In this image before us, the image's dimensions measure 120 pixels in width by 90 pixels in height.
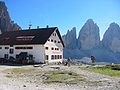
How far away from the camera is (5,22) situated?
123688 millimetres

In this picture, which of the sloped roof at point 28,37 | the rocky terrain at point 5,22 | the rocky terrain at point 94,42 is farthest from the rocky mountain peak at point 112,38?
the sloped roof at point 28,37

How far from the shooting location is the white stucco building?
194ft

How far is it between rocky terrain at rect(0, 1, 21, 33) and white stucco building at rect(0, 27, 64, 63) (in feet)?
172

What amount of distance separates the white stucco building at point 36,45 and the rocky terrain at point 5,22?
2066 inches

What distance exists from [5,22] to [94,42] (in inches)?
2959

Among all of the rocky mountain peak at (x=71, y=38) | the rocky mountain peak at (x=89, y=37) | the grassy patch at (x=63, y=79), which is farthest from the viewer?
the rocky mountain peak at (x=89, y=37)

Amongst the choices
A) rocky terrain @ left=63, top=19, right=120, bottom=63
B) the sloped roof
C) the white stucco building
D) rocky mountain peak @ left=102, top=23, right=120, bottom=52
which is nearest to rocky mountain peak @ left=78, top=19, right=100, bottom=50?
rocky terrain @ left=63, top=19, right=120, bottom=63

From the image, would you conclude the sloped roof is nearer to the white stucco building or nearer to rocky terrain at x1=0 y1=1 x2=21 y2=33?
the white stucco building

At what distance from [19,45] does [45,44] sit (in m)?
7.35

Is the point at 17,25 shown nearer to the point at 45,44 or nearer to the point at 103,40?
the point at 45,44

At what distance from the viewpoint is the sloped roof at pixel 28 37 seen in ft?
198

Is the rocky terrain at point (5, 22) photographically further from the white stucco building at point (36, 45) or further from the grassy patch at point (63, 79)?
the grassy patch at point (63, 79)

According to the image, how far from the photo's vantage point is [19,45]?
204 ft

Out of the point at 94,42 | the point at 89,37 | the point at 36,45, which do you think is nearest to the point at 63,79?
the point at 36,45
